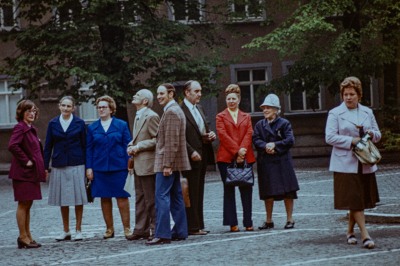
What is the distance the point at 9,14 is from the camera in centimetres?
3753

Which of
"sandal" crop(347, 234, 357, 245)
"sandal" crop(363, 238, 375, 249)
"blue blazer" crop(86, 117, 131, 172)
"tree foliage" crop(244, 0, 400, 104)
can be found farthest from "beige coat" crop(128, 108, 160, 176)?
"tree foliage" crop(244, 0, 400, 104)

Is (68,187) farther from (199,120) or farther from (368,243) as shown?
(368,243)

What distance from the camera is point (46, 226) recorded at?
18766mm

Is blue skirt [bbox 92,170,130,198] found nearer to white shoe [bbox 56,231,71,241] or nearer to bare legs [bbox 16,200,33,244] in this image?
white shoe [bbox 56,231,71,241]

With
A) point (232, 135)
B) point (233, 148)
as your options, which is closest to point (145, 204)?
point (233, 148)

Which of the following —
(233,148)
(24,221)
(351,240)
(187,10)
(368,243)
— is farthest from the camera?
(187,10)

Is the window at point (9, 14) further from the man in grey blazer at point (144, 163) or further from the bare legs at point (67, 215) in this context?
the man in grey blazer at point (144, 163)

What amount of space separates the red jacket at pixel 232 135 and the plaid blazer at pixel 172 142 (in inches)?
50.4

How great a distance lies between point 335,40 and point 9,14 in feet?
36.0

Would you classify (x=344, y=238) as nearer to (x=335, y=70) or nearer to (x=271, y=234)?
(x=271, y=234)

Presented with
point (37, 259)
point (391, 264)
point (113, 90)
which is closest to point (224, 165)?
point (37, 259)

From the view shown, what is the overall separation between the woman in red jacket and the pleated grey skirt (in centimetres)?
195

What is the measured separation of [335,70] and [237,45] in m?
8.34

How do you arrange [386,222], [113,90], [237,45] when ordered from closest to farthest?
1. [386,222]
2. [113,90]
3. [237,45]
